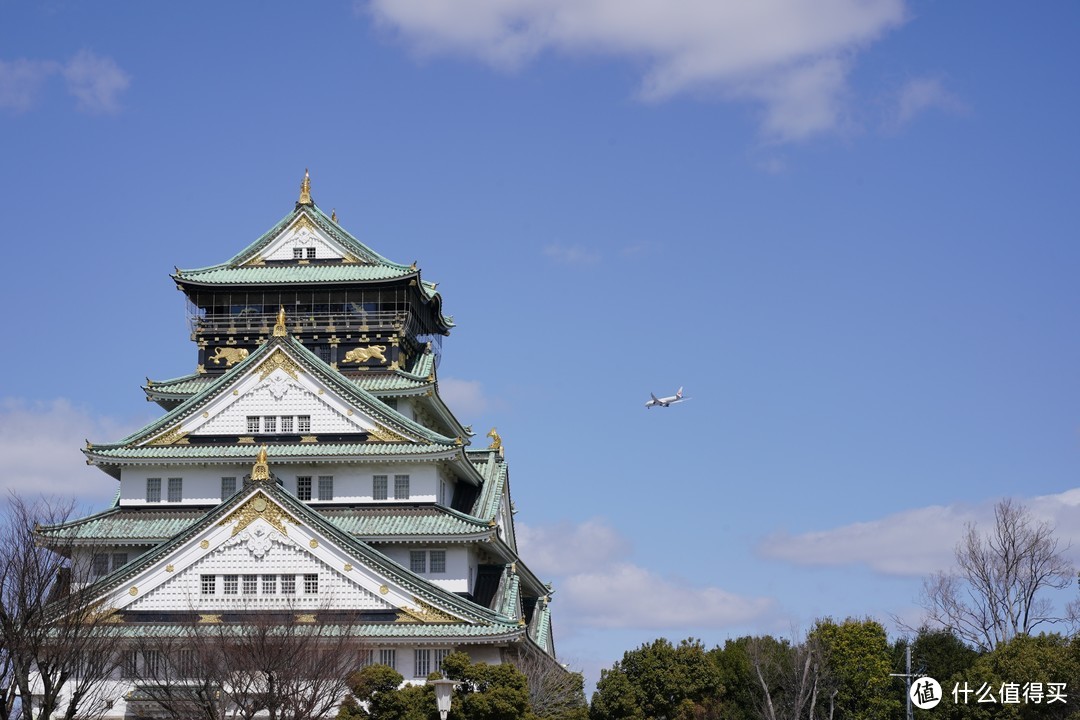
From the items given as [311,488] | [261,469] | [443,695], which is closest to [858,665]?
[311,488]

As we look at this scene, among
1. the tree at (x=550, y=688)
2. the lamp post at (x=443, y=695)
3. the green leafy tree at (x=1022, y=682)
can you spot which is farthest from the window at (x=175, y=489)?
the green leafy tree at (x=1022, y=682)

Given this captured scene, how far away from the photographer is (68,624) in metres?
51.2

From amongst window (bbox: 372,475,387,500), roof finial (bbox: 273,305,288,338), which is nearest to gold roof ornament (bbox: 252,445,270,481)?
window (bbox: 372,475,387,500)

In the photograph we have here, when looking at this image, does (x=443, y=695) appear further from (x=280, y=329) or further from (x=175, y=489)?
(x=280, y=329)

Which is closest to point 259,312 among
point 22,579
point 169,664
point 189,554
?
point 189,554

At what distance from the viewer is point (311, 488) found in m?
67.1

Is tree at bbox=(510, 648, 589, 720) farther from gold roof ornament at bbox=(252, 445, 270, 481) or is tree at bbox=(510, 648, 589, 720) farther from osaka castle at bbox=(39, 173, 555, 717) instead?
gold roof ornament at bbox=(252, 445, 270, 481)

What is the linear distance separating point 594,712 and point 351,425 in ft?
51.7

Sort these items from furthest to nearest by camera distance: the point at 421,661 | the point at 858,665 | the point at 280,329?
the point at 858,665
the point at 280,329
the point at 421,661

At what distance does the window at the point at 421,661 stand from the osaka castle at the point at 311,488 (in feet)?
0.18

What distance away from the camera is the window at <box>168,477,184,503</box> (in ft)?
221

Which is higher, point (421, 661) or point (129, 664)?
point (129, 664)

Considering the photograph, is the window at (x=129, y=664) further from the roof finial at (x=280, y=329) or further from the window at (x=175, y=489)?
the roof finial at (x=280, y=329)

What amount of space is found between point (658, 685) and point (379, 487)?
1437cm
